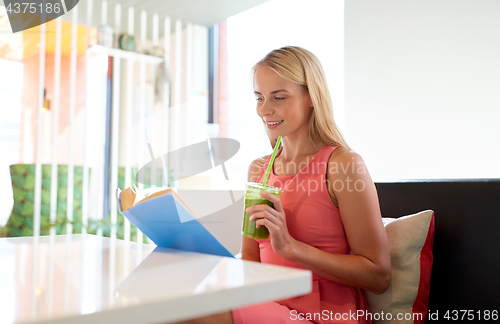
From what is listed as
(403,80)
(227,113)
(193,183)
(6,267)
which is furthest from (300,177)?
(227,113)

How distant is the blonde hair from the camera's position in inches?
53.6

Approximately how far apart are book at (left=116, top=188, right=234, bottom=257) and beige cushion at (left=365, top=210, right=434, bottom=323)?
0.70 metres

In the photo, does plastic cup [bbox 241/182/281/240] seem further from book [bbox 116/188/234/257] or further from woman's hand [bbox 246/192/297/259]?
book [bbox 116/188/234/257]

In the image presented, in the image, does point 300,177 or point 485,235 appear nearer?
point 485,235

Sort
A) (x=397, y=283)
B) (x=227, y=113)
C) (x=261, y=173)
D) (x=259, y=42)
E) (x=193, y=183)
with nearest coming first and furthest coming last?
(x=397, y=283) → (x=261, y=173) → (x=259, y=42) → (x=193, y=183) → (x=227, y=113)

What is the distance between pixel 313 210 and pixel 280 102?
370 millimetres

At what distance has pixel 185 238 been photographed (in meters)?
0.76

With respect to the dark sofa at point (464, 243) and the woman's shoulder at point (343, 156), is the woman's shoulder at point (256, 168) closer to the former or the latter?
the woman's shoulder at point (343, 156)

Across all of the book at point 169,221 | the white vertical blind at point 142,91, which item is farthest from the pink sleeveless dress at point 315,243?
the white vertical blind at point 142,91

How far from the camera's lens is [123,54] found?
3793 mm

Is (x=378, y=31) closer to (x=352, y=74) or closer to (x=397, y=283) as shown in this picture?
(x=352, y=74)

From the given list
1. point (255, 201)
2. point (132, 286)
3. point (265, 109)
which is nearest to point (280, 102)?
point (265, 109)

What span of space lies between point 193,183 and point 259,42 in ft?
4.86

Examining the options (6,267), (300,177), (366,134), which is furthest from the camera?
(366,134)
